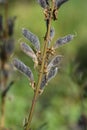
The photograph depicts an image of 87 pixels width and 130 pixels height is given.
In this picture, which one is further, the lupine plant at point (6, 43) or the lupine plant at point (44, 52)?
the lupine plant at point (6, 43)

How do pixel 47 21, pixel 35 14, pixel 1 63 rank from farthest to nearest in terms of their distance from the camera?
pixel 35 14 < pixel 1 63 < pixel 47 21

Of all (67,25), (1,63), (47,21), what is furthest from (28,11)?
(47,21)

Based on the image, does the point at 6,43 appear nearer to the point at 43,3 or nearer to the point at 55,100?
the point at 55,100

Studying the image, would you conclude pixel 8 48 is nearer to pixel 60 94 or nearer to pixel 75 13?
pixel 60 94

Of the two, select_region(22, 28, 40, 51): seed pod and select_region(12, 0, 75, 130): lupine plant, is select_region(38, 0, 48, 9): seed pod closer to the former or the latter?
select_region(12, 0, 75, 130): lupine plant

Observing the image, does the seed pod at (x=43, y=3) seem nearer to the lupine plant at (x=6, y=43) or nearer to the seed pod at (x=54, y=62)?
the seed pod at (x=54, y=62)

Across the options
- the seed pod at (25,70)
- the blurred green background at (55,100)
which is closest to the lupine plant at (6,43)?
the blurred green background at (55,100)

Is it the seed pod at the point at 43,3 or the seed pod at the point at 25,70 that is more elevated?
the seed pod at the point at 43,3


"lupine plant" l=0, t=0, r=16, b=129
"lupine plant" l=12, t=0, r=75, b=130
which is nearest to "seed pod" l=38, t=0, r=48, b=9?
"lupine plant" l=12, t=0, r=75, b=130

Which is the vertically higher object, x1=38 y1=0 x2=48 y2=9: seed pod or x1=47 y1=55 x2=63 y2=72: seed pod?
x1=38 y1=0 x2=48 y2=9: seed pod

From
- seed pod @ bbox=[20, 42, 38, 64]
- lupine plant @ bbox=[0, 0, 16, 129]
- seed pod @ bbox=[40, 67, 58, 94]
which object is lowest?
lupine plant @ bbox=[0, 0, 16, 129]

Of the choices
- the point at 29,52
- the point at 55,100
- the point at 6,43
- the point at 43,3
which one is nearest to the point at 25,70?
the point at 29,52
